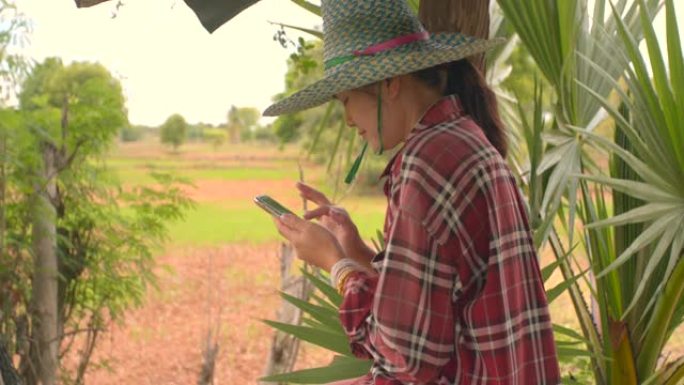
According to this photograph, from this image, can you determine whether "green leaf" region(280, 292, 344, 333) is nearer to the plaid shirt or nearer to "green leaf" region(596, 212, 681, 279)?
"green leaf" region(596, 212, 681, 279)

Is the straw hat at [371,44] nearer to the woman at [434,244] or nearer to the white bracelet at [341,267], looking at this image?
the woman at [434,244]

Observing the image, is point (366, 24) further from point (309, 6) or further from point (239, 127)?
point (239, 127)

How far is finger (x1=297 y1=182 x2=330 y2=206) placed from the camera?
55.4 inches

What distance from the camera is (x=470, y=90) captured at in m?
1.34

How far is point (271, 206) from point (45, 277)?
111 inches

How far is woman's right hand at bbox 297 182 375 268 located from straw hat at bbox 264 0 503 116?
6.5 inches

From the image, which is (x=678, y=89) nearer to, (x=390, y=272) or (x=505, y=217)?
(x=505, y=217)

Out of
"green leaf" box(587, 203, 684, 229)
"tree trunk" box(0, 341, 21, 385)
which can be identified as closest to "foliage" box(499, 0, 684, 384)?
"green leaf" box(587, 203, 684, 229)

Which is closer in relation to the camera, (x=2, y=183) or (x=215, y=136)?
(x=2, y=183)

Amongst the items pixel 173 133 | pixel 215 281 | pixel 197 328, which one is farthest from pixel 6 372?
pixel 173 133

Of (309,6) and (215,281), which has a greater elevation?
(309,6)

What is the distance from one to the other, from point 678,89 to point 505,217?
0.86 m

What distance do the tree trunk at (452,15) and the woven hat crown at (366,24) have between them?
480 mm

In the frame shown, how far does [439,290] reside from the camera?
1.15m
